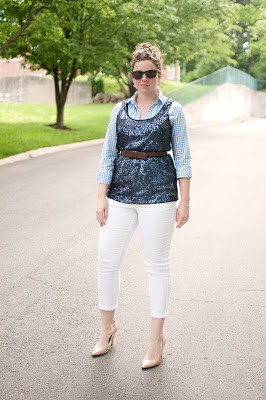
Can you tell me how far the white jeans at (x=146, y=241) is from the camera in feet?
11.0

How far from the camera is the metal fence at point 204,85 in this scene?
97.2ft

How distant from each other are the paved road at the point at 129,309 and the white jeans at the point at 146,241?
458mm

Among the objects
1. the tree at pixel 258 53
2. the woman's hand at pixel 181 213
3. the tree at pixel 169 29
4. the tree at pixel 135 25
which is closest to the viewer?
the woman's hand at pixel 181 213

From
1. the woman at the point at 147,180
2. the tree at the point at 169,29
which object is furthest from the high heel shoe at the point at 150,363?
the tree at the point at 169,29

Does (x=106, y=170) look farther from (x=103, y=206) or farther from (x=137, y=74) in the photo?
(x=137, y=74)

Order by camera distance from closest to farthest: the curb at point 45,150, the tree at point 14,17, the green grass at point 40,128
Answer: the curb at point 45,150
the tree at point 14,17
the green grass at point 40,128

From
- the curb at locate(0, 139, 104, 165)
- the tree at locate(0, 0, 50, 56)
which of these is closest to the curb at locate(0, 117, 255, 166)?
the curb at locate(0, 139, 104, 165)

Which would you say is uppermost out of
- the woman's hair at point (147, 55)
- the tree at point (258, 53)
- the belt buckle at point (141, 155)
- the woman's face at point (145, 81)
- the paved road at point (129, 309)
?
the tree at point (258, 53)

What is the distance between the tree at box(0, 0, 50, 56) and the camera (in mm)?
14935

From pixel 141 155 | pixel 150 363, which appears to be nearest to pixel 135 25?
pixel 141 155

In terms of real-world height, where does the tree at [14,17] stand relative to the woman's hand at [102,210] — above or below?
above

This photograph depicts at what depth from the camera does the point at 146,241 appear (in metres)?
3.39

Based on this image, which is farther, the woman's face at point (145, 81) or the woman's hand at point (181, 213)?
the woman's hand at point (181, 213)

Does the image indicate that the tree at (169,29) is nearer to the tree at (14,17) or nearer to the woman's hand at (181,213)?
the tree at (14,17)
